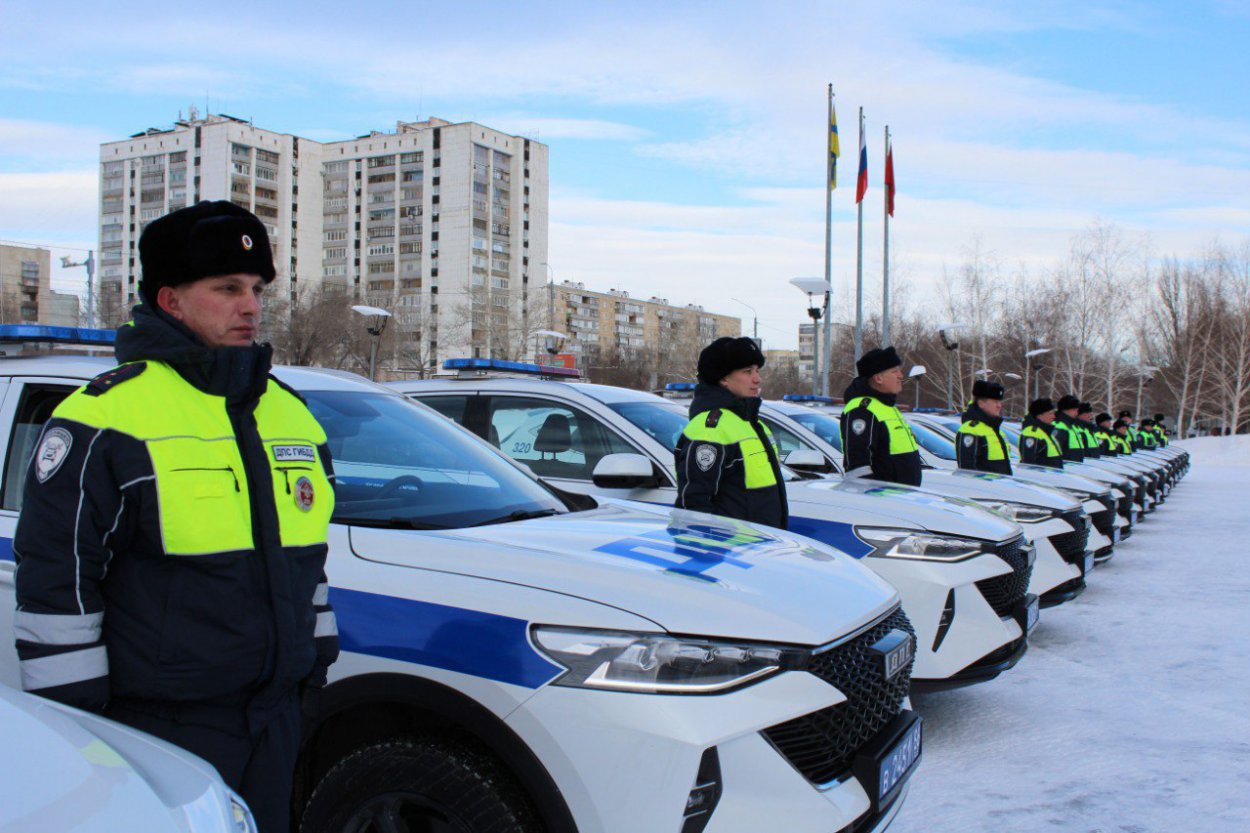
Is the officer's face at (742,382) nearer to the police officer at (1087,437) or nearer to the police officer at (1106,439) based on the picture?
the police officer at (1087,437)

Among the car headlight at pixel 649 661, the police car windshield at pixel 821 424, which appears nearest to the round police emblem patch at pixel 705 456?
the car headlight at pixel 649 661

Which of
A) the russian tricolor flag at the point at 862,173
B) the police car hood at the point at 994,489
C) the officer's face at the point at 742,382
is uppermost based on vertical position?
the russian tricolor flag at the point at 862,173

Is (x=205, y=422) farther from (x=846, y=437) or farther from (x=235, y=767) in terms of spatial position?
(x=846, y=437)

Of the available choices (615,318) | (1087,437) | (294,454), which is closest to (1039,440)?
(1087,437)

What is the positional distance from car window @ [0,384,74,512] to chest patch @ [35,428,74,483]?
1.14m

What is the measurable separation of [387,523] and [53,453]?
108cm

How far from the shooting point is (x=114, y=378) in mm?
2043

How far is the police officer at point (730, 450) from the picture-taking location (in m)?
4.69

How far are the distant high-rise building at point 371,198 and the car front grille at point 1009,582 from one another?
263 feet

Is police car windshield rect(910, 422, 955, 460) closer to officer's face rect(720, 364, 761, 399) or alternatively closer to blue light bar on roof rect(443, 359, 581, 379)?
blue light bar on roof rect(443, 359, 581, 379)

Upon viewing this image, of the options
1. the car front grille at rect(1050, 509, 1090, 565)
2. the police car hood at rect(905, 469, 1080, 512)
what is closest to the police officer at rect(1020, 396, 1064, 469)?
the police car hood at rect(905, 469, 1080, 512)

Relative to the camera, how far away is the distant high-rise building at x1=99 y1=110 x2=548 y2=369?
3460 inches

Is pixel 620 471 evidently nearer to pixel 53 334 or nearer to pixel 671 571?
pixel 671 571

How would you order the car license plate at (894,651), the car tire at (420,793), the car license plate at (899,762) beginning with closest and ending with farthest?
1. the car tire at (420,793)
2. the car license plate at (899,762)
3. the car license plate at (894,651)
